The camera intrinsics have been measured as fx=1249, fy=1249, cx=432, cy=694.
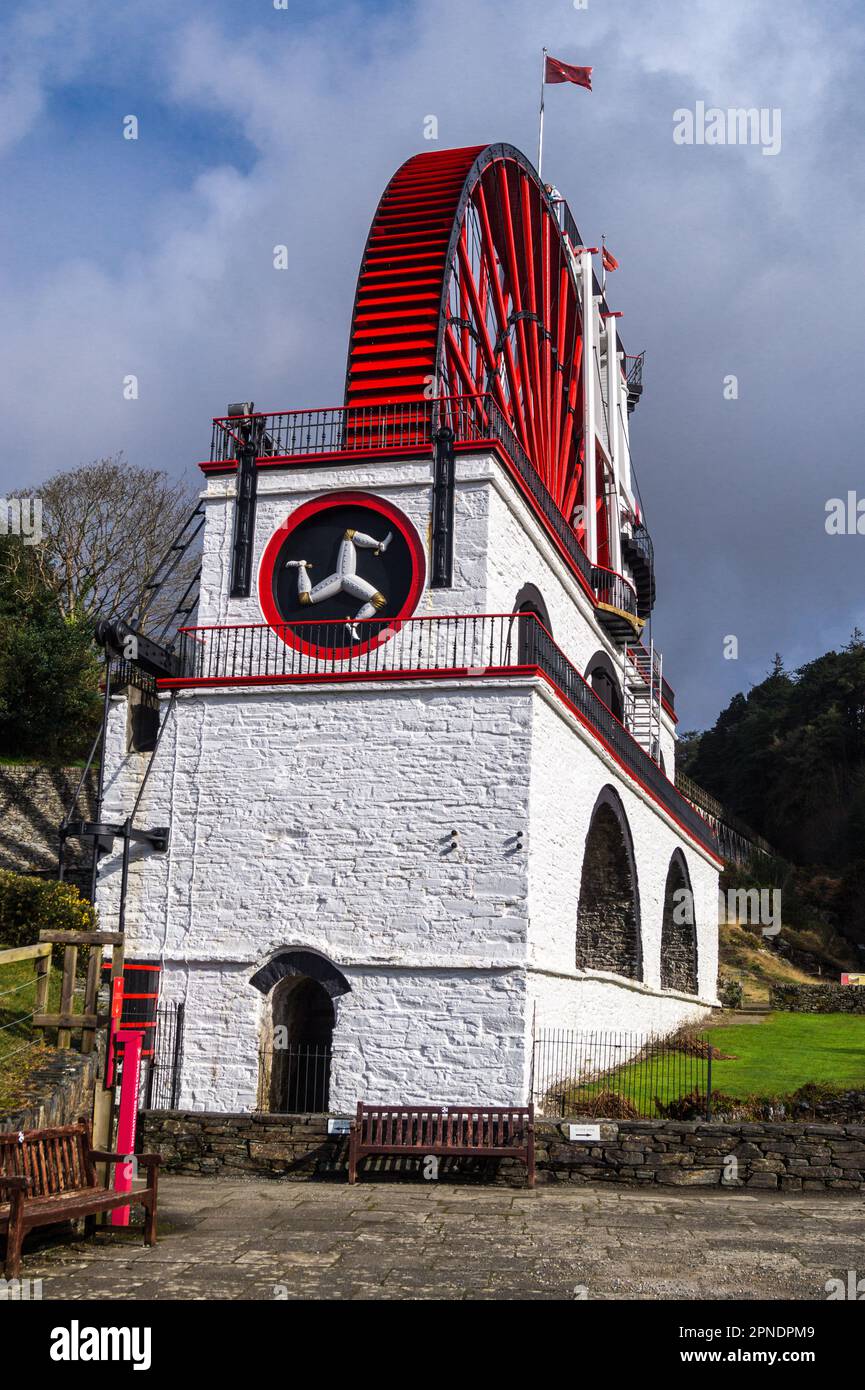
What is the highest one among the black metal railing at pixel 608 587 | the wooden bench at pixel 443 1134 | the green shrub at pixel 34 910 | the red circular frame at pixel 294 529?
the black metal railing at pixel 608 587

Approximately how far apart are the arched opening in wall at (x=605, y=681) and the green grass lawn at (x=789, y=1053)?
23.7ft

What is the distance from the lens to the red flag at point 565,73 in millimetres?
27938

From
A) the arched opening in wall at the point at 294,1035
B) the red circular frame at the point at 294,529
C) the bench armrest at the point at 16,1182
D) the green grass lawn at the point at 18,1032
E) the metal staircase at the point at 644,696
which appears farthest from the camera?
the metal staircase at the point at 644,696

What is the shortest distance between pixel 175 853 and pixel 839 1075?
959 centimetres

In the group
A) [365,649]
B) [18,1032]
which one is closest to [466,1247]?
[18,1032]

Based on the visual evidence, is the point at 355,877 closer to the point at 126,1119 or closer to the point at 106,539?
the point at 126,1119

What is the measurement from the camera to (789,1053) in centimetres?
2020

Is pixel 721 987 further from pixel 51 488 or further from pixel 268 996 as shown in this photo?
pixel 51 488

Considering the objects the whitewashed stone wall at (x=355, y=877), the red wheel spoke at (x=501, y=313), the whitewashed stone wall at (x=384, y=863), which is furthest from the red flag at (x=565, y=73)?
the whitewashed stone wall at (x=355, y=877)

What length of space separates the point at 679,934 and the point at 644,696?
5.77 metres

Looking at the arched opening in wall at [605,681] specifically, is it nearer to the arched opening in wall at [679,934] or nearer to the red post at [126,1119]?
the arched opening in wall at [679,934]

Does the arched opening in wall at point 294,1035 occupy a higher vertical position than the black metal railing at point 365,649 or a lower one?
lower
